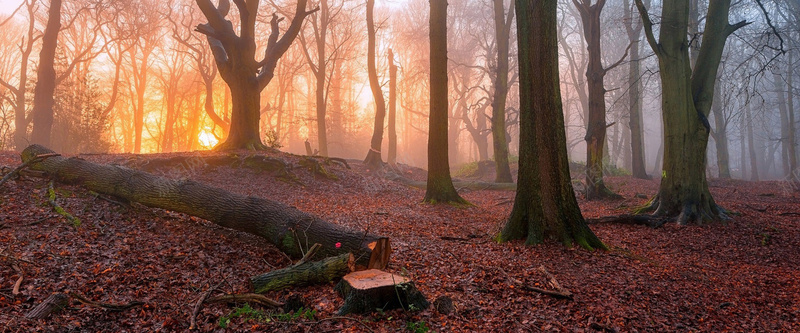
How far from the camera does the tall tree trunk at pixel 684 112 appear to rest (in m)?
9.23

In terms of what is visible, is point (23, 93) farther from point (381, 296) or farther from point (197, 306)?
point (381, 296)

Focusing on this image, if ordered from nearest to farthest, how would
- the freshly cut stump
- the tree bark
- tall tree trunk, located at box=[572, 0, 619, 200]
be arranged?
1. the freshly cut stump
2. tall tree trunk, located at box=[572, 0, 619, 200]
3. the tree bark

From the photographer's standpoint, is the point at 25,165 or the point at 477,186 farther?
the point at 477,186

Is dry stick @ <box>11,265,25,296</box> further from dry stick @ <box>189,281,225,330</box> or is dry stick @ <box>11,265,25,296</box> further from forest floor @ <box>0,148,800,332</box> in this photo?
dry stick @ <box>189,281,225,330</box>

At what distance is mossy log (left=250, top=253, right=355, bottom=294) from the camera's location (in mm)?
5012

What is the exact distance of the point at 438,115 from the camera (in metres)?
11.1

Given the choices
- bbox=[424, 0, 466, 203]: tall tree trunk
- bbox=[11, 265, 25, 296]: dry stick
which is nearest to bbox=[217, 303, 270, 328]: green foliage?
bbox=[11, 265, 25, 296]: dry stick

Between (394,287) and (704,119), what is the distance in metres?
8.56

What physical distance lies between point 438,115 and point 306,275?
682cm

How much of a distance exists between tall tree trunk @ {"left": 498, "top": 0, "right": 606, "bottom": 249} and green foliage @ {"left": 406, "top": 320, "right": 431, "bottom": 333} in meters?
3.15

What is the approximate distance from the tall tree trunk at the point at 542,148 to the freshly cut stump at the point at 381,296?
2902 mm

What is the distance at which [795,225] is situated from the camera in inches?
351

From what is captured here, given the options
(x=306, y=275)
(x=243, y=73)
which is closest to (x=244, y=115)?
(x=243, y=73)

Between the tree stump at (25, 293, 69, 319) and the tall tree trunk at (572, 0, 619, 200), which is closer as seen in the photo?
the tree stump at (25, 293, 69, 319)
